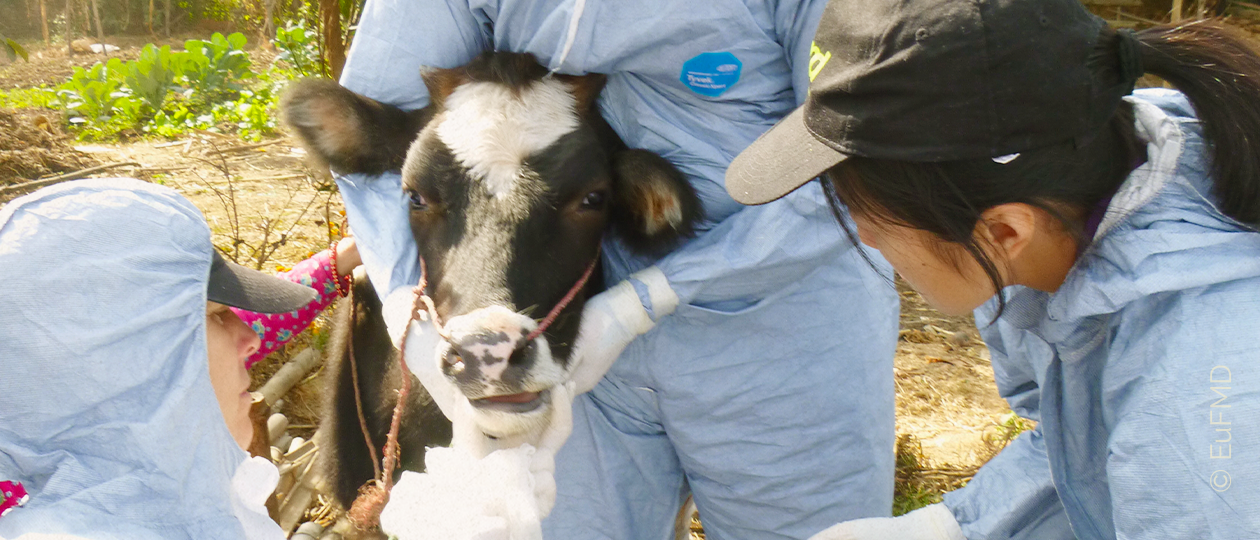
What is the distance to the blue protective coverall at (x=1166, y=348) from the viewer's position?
1140 millimetres

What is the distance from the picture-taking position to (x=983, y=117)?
1.19 meters

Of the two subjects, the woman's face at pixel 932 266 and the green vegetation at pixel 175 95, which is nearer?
the woman's face at pixel 932 266

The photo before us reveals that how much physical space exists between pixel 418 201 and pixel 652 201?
58 centimetres

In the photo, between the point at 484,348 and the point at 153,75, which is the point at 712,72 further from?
the point at 153,75

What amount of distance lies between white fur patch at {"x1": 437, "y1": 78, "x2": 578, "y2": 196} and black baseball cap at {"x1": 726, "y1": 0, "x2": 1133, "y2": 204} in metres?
0.92

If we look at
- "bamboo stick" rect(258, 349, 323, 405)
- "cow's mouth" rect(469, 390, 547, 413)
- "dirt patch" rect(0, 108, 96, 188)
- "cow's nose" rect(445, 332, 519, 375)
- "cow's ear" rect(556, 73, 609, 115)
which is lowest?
"dirt patch" rect(0, 108, 96, 188)

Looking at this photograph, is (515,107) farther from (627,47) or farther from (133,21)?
(133,21)

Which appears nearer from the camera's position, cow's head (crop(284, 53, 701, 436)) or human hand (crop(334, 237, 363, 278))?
cow's head (crop(284, 53, 701, 436))

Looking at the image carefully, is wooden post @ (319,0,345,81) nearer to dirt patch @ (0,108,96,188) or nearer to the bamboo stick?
the bamboo stick

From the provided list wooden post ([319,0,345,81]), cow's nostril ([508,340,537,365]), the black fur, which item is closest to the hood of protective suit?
cow's nostril ([508,340,537,365])

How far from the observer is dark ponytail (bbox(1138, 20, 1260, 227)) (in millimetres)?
1230

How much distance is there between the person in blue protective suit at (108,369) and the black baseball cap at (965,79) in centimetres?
108

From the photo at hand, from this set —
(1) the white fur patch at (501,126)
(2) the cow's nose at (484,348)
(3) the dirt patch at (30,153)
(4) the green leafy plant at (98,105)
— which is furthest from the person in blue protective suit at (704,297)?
(4) the green leafy plant at (98,105)

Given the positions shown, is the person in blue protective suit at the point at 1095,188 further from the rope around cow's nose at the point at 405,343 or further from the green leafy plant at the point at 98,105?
the green leafy plant at the point at 98,105
